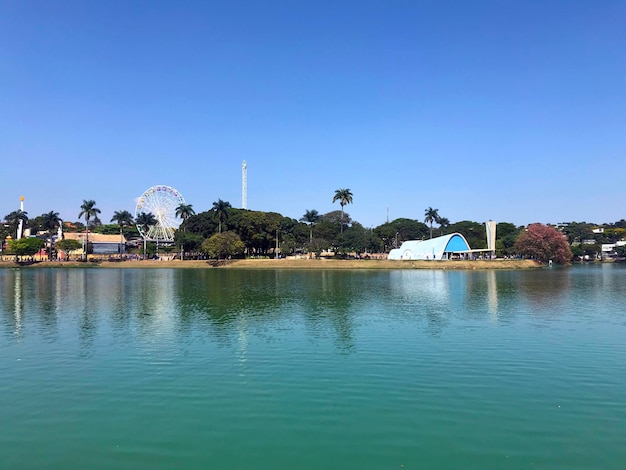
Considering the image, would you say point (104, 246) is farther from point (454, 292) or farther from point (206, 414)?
point (206, 414)

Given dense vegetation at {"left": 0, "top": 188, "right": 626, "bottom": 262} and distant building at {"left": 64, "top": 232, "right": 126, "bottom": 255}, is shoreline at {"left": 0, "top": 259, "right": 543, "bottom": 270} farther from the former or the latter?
distant building at {"left": 64, "top": 232, "right": 126, "bottom": 255}

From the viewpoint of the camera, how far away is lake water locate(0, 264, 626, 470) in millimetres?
9492

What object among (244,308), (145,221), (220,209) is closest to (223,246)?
(220,209)

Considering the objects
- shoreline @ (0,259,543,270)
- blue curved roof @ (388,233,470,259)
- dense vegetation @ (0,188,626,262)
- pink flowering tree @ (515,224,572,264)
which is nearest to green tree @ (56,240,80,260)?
A: dense vegetation @ (0,188,626,262)

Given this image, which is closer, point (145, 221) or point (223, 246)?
point (223, 246)

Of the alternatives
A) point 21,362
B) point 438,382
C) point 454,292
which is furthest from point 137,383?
point 454,292

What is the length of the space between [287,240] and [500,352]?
92.2m

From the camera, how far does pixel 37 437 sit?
10359 mm

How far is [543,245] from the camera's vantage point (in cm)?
9819

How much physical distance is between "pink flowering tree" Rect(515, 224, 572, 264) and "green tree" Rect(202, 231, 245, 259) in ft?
206

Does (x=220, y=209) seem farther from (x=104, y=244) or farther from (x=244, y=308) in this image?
(x=244, y=308)

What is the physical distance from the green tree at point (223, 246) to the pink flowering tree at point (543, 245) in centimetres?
6282

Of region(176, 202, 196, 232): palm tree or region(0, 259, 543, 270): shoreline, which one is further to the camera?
region(176, 202, 196, 232): palm tree

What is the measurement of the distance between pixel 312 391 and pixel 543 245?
98.4m
